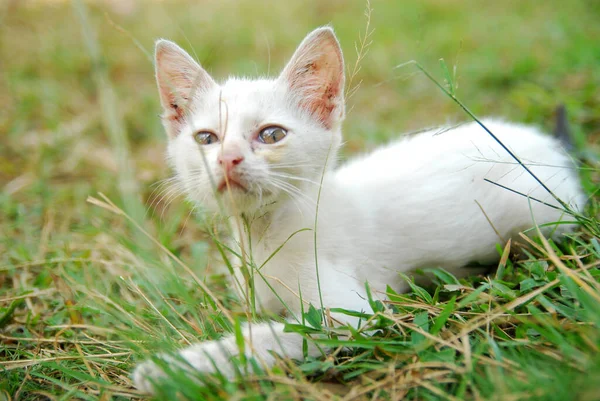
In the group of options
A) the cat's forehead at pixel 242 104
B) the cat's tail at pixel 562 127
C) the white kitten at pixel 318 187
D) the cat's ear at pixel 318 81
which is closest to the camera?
the white kitten at pixel 318 187

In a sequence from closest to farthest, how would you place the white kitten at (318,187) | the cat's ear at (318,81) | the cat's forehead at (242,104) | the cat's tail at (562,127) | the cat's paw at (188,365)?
the cat's paw at (188,365), the white kitten at (318,187), the cat's forehead at (242,104), the cat's ear at (318,81), the cat's tail at (562,127)

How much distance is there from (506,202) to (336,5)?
6187mm

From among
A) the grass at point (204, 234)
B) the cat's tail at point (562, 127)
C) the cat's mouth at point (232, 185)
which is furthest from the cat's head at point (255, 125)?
the cat's tail at point (562, 127)

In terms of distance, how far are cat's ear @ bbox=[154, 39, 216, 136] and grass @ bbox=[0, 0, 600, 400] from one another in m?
0.13

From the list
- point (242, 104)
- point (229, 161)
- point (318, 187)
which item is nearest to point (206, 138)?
point (242, 104)

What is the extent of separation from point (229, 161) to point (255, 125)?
28 centimetres

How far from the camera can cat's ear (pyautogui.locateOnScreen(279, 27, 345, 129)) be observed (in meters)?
2.07

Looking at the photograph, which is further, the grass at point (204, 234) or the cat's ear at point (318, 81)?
the cat's ear at point (318, 81)

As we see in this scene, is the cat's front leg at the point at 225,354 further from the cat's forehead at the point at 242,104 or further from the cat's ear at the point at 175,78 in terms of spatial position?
the cat's ear at the point at 175,78

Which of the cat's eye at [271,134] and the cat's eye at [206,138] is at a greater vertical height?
the cat's eye at [206,138]

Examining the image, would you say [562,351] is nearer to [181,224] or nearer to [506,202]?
[506,202]

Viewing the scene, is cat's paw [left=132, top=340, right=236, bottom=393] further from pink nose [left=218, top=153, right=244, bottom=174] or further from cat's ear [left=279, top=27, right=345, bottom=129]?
cat's ear [left=279, top=27, right=345, bottom=129]

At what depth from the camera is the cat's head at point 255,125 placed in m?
1.79

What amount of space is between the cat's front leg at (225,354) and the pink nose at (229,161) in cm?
57
